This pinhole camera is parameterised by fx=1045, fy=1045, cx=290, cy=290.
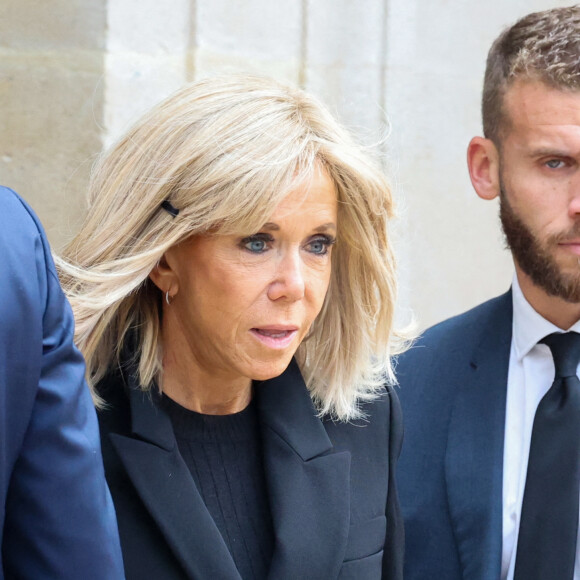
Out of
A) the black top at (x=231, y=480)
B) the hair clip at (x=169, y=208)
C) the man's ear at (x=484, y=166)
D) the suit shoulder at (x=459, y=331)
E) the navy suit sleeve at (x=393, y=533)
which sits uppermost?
A: the man's ear at (x=484, y=166)

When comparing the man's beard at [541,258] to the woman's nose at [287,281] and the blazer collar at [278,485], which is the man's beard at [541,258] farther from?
the woman's nose at [287,281]

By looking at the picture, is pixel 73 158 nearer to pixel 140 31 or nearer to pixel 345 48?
pixel 140 31

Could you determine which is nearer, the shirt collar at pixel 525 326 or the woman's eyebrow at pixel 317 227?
the woman's eyebrow at pixel 317 227

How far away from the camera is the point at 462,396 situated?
279 centimetres

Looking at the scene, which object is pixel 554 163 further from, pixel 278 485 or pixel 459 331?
pixel 278 485

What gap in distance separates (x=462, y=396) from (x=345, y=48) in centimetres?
161

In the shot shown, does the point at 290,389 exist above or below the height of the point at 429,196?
below

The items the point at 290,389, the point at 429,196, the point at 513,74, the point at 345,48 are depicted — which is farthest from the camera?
the point at 429,196

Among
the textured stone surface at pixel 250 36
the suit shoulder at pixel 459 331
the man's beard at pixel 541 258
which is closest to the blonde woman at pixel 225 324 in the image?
the man's beard at pixel 541 258

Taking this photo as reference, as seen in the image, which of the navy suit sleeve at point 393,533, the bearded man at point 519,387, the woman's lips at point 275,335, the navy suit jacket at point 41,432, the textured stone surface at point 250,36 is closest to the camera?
the navy suit jacket at point 41,432

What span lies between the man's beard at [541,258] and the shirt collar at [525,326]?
0.25 feet

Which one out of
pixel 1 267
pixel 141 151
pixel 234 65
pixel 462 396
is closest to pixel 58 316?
pixel 1 267

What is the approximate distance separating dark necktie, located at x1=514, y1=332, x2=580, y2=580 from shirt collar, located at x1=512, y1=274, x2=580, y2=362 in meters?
0.04

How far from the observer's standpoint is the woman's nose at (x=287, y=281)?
2127 millimetres
